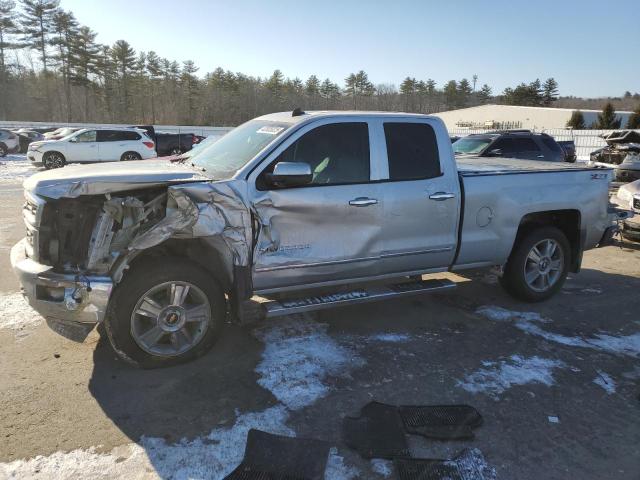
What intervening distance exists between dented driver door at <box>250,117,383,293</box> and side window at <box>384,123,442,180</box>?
228 mm

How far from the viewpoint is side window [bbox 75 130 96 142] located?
2028 cm

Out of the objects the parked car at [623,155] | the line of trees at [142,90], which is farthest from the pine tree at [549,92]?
Answer: the parked car at [623,155]

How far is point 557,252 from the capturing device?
575 centimetres

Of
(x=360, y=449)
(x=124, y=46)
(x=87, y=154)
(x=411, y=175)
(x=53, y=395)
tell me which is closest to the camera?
(x=360, y=449)

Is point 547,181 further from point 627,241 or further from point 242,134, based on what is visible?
point 627,241

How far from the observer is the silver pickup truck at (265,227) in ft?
12.2

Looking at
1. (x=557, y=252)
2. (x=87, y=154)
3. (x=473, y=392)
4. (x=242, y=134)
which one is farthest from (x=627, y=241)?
(x=87, y=154)

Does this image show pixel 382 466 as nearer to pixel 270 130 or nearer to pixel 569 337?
pixel 569 337

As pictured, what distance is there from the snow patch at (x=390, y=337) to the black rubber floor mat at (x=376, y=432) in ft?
3.70

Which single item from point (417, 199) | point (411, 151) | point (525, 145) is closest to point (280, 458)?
point (417, 199)

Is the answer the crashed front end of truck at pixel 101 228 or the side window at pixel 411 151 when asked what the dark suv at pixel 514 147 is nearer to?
the side window at pixel 411 151

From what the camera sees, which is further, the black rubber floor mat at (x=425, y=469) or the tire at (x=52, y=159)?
the tire at (x=52, y=159)

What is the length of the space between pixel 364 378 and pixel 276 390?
71 cm

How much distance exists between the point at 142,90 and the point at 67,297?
246 feet
